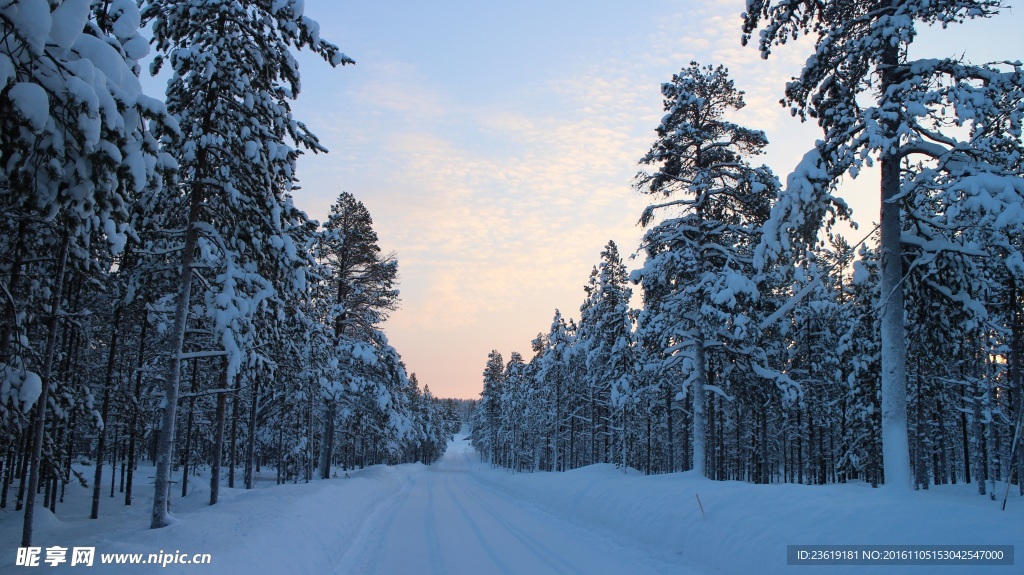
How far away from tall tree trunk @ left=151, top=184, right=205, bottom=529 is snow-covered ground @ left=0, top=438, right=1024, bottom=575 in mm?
671

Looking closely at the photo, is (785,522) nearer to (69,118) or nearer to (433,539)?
(433,539)

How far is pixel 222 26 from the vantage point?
11.7m

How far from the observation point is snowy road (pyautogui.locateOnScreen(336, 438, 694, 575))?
11.0 m

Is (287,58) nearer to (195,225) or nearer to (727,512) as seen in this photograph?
(195,225)

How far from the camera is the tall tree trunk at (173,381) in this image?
1045cm

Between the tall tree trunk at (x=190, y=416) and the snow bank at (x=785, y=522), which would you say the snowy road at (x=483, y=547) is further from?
the tall tree trunk at (x=190, y=416)

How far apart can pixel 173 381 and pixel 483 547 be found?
7984mm

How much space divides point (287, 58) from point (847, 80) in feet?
41.2

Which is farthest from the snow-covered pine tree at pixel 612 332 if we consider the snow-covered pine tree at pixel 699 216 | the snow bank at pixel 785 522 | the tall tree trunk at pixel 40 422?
the tall tree trunk at pixel 40 422

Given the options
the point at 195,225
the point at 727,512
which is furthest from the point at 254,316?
the point at 727,512

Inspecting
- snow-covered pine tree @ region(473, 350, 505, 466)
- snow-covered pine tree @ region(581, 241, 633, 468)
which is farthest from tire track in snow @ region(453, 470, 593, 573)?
snow-covered pine tree @ region(473, 350, 505, 466)

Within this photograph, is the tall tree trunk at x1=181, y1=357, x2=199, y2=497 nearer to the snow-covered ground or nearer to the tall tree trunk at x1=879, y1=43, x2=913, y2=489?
the snow-covered ground

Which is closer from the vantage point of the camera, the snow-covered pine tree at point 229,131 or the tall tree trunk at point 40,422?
the tall tree trunk at point 40,422

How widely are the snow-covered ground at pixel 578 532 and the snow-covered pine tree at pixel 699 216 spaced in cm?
501
